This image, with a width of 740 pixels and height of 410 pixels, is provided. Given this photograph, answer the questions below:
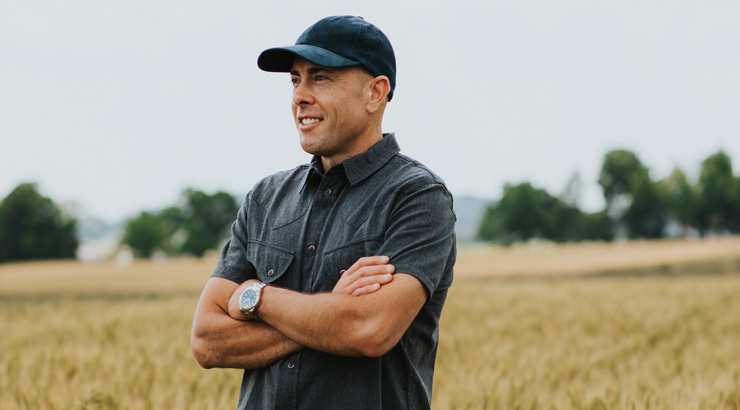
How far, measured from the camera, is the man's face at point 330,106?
6.98 ft

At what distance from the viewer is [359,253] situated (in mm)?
2104

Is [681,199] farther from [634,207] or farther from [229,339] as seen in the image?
[229,339]

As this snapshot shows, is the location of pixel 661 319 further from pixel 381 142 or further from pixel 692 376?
pixel 381 142

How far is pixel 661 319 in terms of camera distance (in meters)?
8.97

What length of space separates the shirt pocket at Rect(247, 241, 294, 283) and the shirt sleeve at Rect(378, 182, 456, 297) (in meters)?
0.38

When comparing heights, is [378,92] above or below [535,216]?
above

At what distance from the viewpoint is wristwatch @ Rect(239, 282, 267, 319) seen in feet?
7.07

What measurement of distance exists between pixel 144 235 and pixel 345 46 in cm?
6531

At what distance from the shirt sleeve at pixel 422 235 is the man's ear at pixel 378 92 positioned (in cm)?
34

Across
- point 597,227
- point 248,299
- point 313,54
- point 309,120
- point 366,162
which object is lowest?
point 597,227

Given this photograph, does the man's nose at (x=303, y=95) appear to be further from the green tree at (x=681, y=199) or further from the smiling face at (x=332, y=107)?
the green tree at (x=681, y=199)

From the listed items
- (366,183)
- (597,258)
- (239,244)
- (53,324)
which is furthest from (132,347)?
(597,258)

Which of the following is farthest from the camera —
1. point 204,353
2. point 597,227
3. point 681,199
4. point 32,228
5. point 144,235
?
point 144,235

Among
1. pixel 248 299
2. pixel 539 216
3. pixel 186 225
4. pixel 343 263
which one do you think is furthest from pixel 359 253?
pixel 186 225
